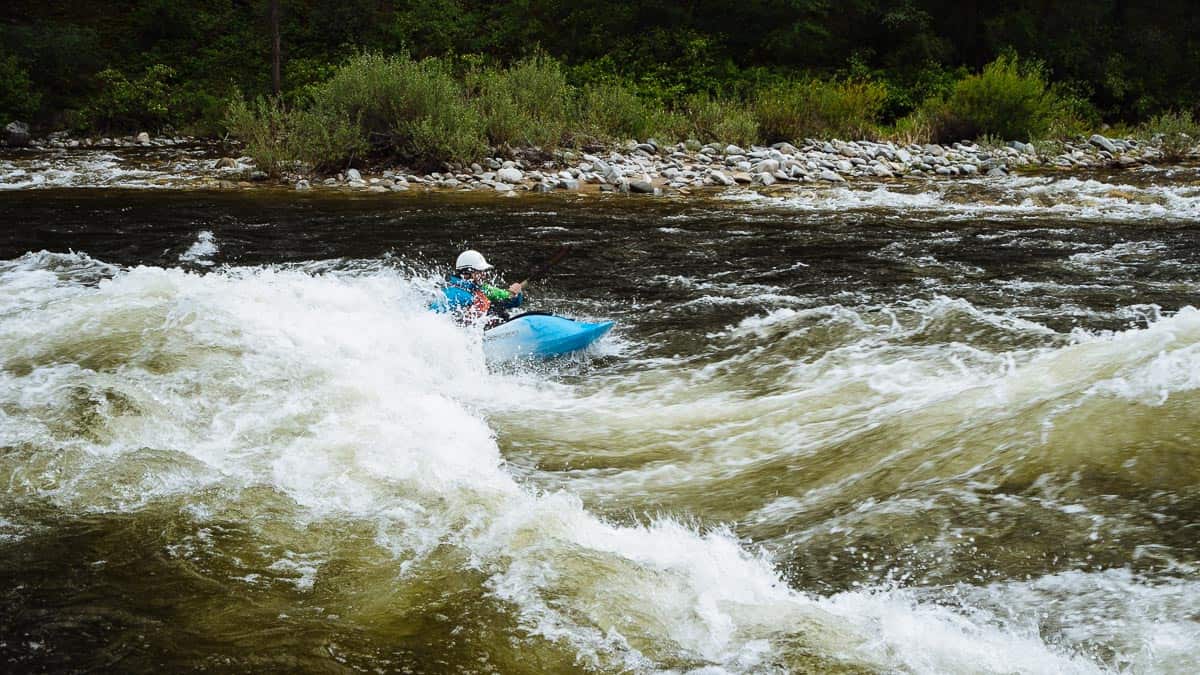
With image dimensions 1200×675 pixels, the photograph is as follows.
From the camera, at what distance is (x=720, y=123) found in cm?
1501

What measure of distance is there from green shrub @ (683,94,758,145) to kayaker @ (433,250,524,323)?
378 inches

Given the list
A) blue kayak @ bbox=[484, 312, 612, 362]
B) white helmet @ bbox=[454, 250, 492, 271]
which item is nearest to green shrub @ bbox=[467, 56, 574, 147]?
white helmet @ bbox=[454, 250, 492, 271]

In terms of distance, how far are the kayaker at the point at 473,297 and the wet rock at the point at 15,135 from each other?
49.9ft

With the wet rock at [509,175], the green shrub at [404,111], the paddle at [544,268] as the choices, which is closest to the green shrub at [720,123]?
the green shrub at [404,111]

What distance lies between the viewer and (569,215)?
9742mm

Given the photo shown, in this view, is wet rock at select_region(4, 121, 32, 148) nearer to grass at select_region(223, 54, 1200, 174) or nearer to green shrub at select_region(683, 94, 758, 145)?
grass at select_region(223, 54, 1200, 174)

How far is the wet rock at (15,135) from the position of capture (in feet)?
56.2

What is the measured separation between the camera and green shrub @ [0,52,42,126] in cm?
1744

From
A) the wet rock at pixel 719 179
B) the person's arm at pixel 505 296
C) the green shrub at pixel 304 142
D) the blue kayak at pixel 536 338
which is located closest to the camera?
the blue kayak at pixel 536 338

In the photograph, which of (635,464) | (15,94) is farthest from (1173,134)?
(15,94)

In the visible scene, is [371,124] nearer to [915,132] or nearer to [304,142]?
[304,142]

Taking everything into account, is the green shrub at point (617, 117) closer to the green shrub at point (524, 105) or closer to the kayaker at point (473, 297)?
the green shrub at point (524, 105)

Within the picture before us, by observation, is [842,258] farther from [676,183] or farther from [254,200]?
[254,200]

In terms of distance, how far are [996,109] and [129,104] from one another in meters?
16.9
